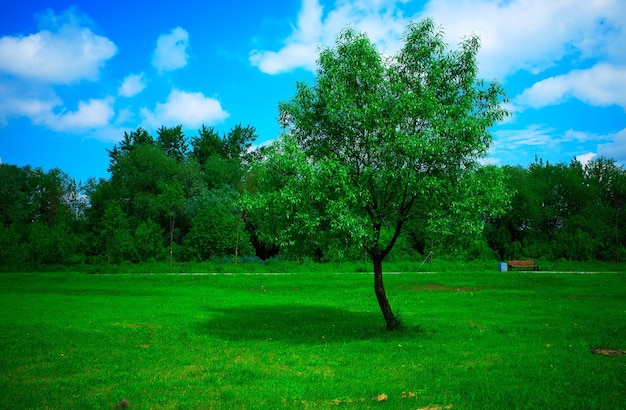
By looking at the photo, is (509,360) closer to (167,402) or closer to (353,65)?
(167,402)

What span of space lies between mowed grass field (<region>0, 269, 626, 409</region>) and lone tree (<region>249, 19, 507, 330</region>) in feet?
14.1

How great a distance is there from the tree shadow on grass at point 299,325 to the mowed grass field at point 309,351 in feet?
0.31

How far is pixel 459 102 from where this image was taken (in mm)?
19594

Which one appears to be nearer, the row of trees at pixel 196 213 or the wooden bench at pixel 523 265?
the wooden bench at pixel 523 265

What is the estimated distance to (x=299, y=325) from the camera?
73.0 feet

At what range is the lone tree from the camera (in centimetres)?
1764

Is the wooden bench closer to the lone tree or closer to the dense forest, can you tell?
the dense forest

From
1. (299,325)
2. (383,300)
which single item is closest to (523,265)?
(383,300)

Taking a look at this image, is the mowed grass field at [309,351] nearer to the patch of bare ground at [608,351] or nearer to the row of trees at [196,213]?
the patch of bare ground at [608,351]

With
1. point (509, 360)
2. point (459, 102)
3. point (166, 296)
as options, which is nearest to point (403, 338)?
point (509, 360)

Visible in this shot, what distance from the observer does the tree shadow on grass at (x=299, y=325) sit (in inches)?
759

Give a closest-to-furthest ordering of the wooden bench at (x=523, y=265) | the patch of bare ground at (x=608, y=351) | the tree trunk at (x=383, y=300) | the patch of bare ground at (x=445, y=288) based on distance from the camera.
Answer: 1. the patch of bare ground at (x=608, y=351)
2. the tree trunk at (x=383, y=300)
3. the patch of bare ground at (x=445, y=288)
4. the wooden bench at (x=523, y=265)

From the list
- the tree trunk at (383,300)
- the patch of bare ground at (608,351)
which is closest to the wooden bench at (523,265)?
the tree trunk at (383,300)

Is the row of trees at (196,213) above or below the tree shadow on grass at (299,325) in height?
above
